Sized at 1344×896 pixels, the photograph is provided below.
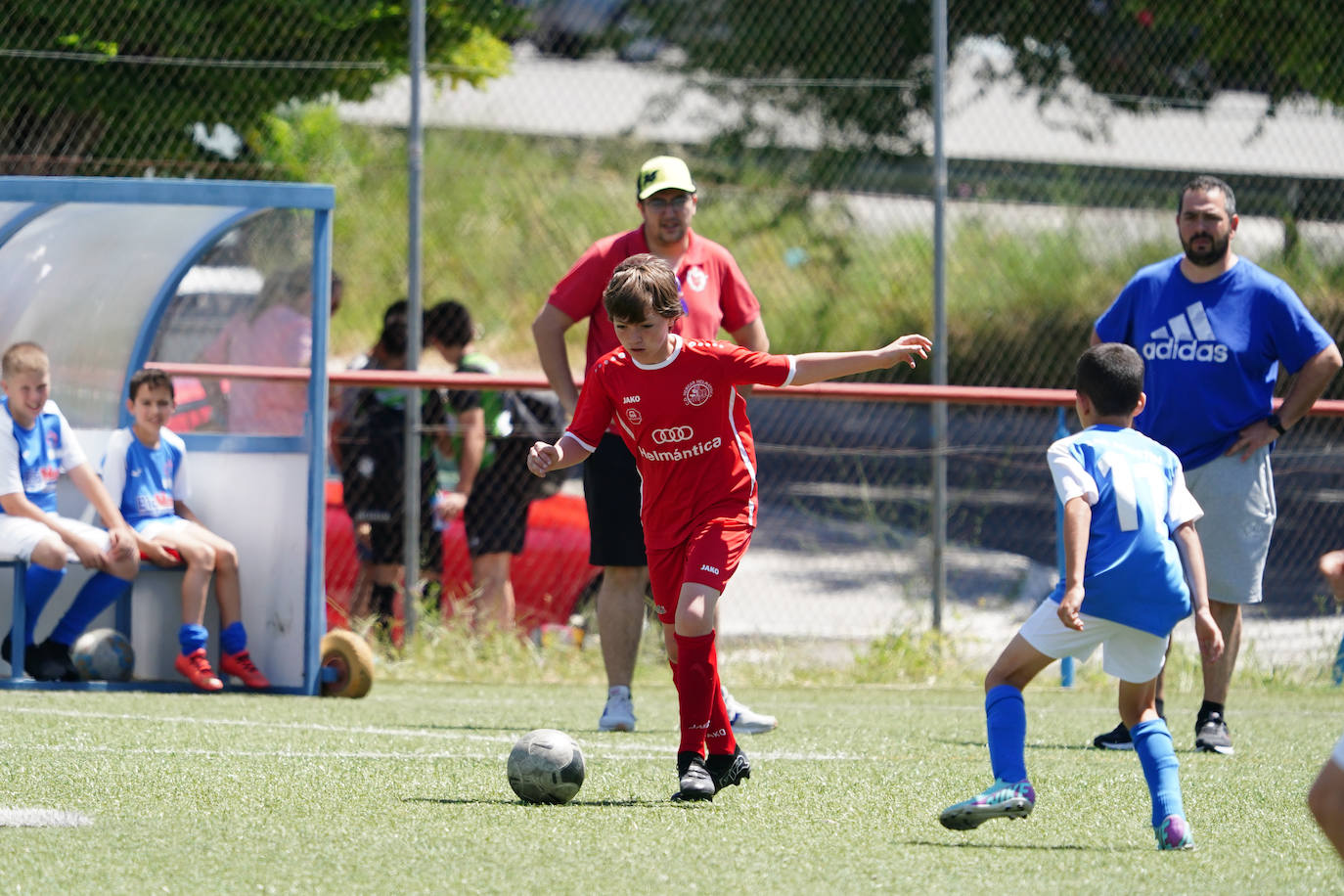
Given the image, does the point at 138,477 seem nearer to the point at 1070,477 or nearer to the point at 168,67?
the point at 168,67

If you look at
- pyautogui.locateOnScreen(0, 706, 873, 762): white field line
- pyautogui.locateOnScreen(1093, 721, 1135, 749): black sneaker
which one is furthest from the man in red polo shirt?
pyautogui.locateOnScreen(1093, 721, 1135, 749): black sneaker

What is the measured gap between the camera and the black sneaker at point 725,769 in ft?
16.6

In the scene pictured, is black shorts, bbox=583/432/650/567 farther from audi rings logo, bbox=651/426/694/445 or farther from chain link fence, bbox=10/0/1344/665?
chain link fence, bbox=10/0/1344/665

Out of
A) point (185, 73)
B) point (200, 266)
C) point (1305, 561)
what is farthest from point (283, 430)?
point (1305, 561)

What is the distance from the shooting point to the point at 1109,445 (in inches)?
176

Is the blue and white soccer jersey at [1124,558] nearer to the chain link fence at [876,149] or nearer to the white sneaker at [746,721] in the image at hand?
the white sneaker at [746,721]

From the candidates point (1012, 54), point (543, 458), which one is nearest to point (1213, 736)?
point (543, 458)

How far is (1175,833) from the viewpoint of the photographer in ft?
13.7

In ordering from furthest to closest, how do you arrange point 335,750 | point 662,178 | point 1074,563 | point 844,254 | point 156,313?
1. point 844,254
2. point 156,313
3. point 662,178
4. point 335,750
5. point 1074,563

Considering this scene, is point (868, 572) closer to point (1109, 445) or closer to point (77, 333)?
point (77, 333)

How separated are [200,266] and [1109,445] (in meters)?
5.85

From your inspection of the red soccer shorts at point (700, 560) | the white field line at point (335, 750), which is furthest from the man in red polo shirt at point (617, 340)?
the red soccer shorts at point (700, 560)

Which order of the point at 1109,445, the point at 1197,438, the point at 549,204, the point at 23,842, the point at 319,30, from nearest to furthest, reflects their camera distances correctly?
the point at 23,842 < the point at 1109,445 < the point at 1197,438 < the point at 319,30 < the point at 549,204

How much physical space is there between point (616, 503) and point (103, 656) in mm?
2717
